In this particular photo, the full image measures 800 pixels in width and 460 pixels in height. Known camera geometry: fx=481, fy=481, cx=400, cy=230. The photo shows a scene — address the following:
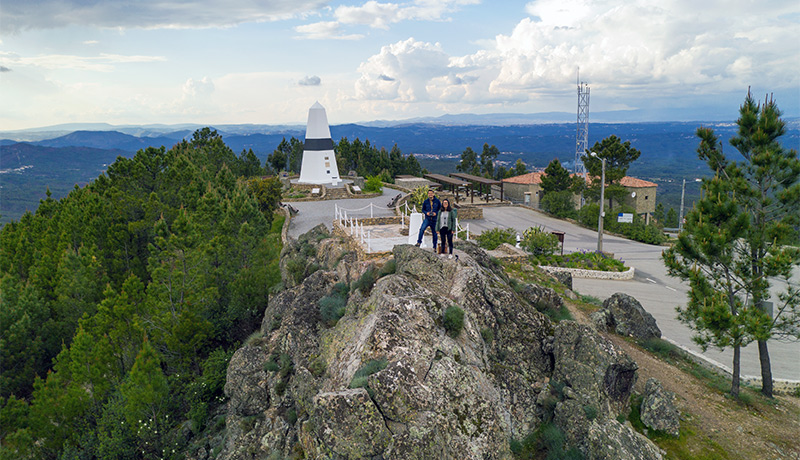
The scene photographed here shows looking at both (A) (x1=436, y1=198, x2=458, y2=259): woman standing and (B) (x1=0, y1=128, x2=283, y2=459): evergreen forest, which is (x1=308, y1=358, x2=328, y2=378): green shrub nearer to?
(A) (x1=436, y1=198, x2=458, y2=259): woman standing

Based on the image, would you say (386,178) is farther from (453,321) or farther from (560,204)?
(453,321)

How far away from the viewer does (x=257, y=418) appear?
1140 centimetres

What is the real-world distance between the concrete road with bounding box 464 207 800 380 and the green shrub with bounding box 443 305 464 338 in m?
9.61

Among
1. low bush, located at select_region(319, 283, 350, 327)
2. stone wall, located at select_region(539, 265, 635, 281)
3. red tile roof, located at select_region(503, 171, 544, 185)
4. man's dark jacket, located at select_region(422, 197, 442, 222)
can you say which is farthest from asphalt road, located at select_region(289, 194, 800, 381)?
low bush, located at select_region(319, 283, 350, 327)

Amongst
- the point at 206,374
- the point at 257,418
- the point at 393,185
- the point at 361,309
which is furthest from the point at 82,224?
the point at 393,185

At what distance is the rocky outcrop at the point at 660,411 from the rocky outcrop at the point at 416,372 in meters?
0.45

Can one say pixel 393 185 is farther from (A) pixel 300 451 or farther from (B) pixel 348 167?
(A) pixel 300 451

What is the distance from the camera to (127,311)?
1695cm

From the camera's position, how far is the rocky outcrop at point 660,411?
9781mm

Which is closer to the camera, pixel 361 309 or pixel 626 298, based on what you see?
pixel 361 309

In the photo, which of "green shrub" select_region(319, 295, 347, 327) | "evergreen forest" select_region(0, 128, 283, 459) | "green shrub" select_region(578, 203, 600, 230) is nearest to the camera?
"green shrub" select_region(319, 295, 347, 327)

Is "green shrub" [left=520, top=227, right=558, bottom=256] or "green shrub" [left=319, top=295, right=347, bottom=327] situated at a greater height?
"green shrub" [left=319, top=295, right=347, bottom=327]

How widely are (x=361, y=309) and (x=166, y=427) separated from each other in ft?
28.1

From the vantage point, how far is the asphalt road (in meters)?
14.8
